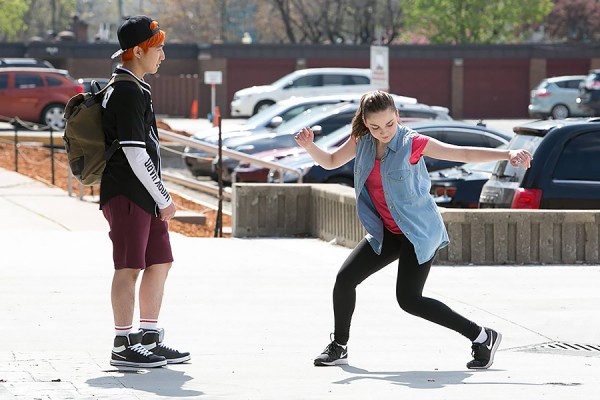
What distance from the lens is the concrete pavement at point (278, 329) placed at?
620cm

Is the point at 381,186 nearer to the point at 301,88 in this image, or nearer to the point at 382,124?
the point at 382,124

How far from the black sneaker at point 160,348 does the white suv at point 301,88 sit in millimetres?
36937

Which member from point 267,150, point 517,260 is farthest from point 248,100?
point 517,260

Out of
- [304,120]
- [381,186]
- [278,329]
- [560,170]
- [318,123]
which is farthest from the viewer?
[304,120]

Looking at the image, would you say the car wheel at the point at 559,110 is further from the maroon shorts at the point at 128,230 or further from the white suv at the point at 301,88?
the maroon shorts at the point at 128,230

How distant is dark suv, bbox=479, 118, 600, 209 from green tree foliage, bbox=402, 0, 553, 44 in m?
58.6

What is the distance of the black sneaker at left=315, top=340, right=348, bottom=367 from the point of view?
6848 mm

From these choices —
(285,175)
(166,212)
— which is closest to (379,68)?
(285,175)

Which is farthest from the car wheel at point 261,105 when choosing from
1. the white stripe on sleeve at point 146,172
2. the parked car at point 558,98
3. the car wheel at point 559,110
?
the white stripe on sleeve at point 146,172

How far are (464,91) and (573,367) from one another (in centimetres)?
5097

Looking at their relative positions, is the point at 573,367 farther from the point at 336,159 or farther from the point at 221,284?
the point at 221,284

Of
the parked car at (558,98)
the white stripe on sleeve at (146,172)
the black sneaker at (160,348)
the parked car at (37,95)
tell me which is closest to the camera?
the white stripe on sleeve at (146,172)

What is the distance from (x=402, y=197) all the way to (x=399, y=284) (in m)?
0.46

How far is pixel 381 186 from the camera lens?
263 inches
